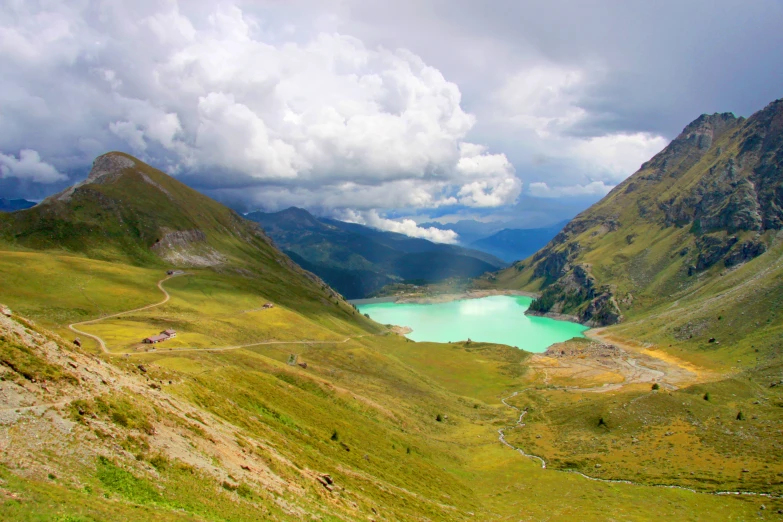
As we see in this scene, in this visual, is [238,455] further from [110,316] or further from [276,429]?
[110,316]

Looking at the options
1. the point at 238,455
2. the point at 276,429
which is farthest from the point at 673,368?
the point at 238,455

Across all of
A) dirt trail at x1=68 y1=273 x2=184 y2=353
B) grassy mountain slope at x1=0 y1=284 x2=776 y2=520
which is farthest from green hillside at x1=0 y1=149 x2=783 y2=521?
dirt trail at x1=68 y1=273 x2=184 y2=353

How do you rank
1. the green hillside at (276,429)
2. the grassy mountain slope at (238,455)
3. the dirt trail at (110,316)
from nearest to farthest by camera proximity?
the grassy mountain slope at (238,455), the green hillside at (276,429), the dirt trail at (110,316)

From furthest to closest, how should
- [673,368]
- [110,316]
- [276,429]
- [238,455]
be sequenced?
[673,368] < [110,316] < [276,429] < [238,455]

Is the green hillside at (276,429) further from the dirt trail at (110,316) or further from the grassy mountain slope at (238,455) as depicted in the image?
the dirt trail at (110,316)

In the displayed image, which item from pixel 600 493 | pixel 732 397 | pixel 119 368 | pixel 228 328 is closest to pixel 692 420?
pixel 732 397

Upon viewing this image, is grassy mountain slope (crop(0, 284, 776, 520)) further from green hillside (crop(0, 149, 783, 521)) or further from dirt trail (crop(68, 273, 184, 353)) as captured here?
dirt trail (crop(68, 273, 184, 353))

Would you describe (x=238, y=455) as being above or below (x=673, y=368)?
above

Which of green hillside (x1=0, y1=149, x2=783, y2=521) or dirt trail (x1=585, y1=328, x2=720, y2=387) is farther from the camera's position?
dirt trail (x1=585, y1=328, x2=720, y2=387)

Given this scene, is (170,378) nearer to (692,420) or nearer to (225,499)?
(225,499)

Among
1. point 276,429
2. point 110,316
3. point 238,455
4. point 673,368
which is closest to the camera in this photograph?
point 238,455

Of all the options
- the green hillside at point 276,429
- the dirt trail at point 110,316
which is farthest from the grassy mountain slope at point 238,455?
the dirt trail at point 110,316
